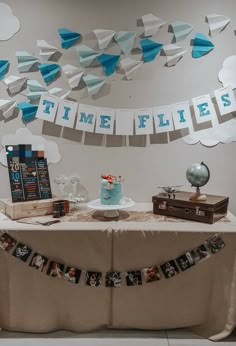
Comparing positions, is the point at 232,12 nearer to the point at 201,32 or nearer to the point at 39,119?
the point at 201,32

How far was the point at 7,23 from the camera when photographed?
210 cm

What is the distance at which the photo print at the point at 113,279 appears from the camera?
1719mm

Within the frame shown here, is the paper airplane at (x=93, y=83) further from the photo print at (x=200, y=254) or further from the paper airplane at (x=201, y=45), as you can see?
the photo print at (x=200, y=254)

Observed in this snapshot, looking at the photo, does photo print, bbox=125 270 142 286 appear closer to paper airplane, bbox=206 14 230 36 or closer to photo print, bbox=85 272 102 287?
photo print, bbox=85 272 102 287

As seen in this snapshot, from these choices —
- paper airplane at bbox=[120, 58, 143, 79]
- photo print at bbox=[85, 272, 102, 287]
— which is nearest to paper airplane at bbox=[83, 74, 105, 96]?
paper airplane at bbox=[120, 58, 143, 79]

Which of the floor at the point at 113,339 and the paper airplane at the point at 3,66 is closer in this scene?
the floor at the point at 113,339

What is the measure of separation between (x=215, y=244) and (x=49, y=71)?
1.54 m

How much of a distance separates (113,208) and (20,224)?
54 centimetres

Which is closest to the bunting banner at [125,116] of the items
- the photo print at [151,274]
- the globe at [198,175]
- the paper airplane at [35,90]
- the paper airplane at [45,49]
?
the paper airplane at [35,90]

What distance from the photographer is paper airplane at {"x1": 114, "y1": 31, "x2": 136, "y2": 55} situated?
6.77 feet

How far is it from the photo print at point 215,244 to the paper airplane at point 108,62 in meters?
1.27

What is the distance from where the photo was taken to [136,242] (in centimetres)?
171

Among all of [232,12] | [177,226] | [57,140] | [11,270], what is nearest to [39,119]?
[57,140]

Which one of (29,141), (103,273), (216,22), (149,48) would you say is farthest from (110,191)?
(216,22)
